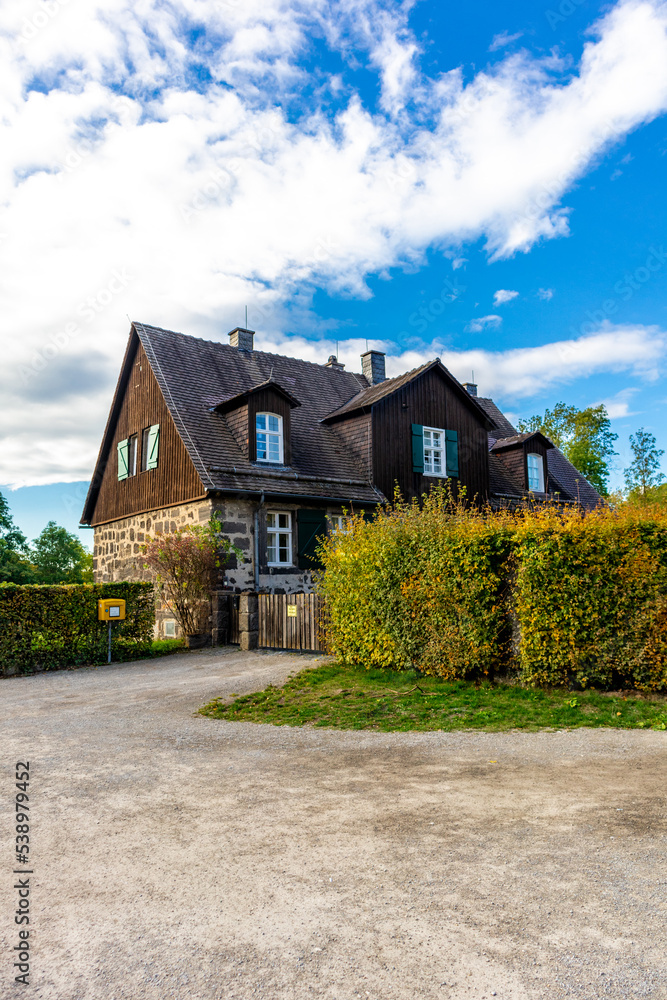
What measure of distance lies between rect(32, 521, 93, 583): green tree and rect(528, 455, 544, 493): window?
1086 inches

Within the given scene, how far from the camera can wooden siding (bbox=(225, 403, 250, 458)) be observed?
19.0m

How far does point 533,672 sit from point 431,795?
4.16m

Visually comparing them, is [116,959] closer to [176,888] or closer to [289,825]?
[176,888]

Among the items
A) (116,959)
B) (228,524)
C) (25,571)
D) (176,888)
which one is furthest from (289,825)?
(25,571)

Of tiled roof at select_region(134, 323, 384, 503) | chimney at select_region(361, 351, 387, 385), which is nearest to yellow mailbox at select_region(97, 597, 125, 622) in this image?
tiled roof at select_region(134, 323, 384, 503)

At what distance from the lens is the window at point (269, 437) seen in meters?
19.2

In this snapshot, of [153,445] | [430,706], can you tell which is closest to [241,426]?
[153,445]

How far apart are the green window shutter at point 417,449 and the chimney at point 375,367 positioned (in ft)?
17.3

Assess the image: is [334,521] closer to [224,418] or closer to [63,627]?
[224,418]

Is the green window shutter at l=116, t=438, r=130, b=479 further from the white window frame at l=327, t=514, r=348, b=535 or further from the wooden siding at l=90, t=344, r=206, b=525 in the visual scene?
the white window frame at l=327, t=514, r=348, b=535

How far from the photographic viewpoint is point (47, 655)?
13.3 metres

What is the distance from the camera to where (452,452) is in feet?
76.0

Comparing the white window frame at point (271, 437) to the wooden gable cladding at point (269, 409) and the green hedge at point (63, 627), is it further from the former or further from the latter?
the green hedge at point (63, 627)

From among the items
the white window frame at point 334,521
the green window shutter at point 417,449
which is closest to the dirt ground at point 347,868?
the white window frame at point 334,521
